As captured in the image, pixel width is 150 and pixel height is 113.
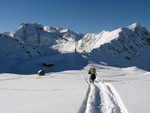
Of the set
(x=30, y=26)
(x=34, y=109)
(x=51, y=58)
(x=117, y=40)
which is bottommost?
(x=34, y=109)

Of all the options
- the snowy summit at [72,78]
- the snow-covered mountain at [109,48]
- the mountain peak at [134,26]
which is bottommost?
the snowy summit at [72,78]

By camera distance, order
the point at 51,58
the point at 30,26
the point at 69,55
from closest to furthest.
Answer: the point at 51,58, the point at 69,55, the point at 30,26

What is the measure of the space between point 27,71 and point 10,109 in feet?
70.9

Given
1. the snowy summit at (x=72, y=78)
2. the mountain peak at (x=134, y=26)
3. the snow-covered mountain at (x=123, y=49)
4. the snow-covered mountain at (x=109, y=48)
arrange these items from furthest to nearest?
the mountain peak at (x=134, y=26), the snow-covered mountain at (x=123, y=49), the snow-covered mountain at (x=109, y=48), the snowy summit at (x=72, y=78)

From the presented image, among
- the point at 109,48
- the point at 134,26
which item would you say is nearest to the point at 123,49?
the point at 109,48

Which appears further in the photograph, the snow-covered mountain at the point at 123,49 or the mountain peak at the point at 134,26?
the mountain peak at the point at 134,26

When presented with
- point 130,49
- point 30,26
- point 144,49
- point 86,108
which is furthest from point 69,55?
point 30,26

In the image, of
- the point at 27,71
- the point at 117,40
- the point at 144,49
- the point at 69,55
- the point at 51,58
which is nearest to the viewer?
the point at 27,71

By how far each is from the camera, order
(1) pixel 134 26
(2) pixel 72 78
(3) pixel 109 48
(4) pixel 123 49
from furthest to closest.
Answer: (1) pixel 134 26
(4) pixel 123 49
(3) pixel 109 48
(2) pixel 72 78

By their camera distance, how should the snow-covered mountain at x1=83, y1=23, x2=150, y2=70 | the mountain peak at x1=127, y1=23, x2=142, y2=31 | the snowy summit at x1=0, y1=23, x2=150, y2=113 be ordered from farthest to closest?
the mountain peak at x1=127, y1=23, x2=142, y2=31
the snow-covered mountain at x1=83, y1=23, x2=150, y2=70
the snowy summit at x1=0, y1=23, x2=150, y2=113

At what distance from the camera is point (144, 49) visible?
78312 millimetres

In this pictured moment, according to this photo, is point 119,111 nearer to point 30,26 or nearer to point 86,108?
point 86,108

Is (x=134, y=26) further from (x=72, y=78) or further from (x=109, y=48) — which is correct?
(x=72, y=78)

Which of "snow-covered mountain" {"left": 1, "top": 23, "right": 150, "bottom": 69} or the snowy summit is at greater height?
"snow-covered mountain" {"left": 1, "top": 23, "right": 150, "bottom": 69}
